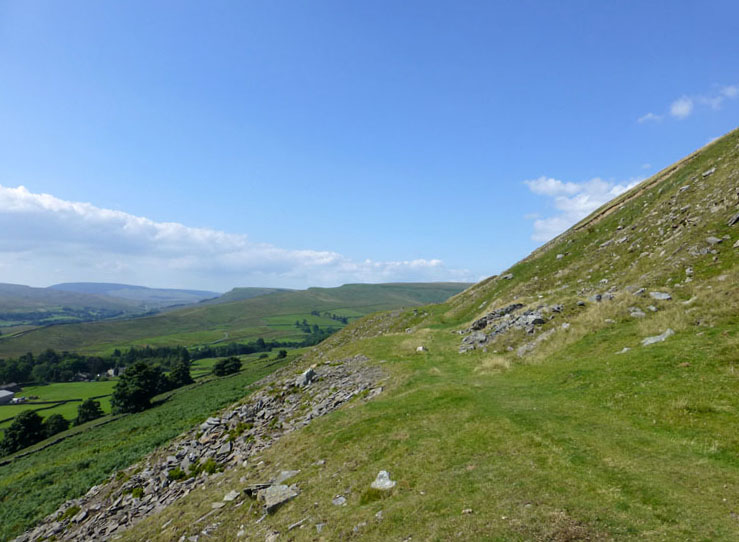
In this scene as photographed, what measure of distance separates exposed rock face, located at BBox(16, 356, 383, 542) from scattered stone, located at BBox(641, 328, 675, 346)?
60.1ft

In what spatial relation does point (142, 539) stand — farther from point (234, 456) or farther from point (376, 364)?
point (376, 364)

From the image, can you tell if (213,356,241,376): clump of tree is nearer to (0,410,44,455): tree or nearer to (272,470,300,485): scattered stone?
(0,410,44,455): tree

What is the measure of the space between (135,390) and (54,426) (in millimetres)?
23230

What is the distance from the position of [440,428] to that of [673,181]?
61.3 metres

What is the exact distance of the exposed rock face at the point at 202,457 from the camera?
23.0 meters

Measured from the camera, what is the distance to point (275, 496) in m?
15.4

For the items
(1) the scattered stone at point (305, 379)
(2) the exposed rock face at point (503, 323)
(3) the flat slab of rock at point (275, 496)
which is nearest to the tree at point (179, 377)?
(1) the scattered stone at point (305, 379)

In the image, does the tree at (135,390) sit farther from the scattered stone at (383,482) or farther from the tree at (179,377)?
the scattered stone at (383,482)

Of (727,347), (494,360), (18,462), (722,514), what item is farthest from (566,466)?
(18,462)

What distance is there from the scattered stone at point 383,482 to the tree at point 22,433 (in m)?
107

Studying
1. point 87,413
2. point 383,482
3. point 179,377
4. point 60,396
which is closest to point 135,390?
point 87,413

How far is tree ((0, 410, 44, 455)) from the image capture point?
255ft

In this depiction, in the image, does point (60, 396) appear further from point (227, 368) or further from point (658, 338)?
point (658, 338)

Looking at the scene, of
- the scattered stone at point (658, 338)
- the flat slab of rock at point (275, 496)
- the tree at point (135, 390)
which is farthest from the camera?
the tree at point (135, 390)
